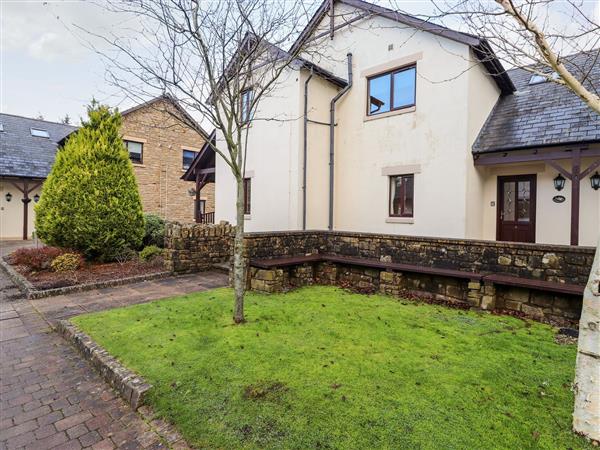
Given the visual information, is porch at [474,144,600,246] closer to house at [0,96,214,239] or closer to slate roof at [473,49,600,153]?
slate roof at [473,49,600,153]

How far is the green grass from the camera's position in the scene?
9.04 ft

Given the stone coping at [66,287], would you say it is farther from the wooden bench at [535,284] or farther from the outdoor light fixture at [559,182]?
the outdoor light fixture at [559,182]

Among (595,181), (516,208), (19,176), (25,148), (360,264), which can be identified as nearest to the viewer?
(360,264)

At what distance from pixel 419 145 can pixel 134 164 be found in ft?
50.5

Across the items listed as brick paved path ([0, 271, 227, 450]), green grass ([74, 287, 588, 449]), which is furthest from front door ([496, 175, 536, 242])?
brick paved path ([0, 271, 227, 450])

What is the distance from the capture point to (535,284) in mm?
5711

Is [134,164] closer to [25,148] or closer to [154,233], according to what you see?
[25,148]

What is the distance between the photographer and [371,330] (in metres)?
5.13

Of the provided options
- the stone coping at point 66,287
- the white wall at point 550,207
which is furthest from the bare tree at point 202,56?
the white wall at point 550,207

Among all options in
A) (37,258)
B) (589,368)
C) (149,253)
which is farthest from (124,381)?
(37,258)

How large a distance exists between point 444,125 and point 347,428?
346 inches

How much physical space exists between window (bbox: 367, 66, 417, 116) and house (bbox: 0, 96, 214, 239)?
10.2m

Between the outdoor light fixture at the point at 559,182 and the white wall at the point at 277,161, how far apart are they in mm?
7134

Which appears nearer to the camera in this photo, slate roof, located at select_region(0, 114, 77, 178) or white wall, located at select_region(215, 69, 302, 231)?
white wall, located at select_region(215, 69, 302, 231)
